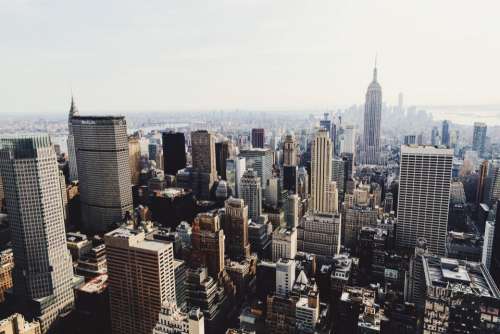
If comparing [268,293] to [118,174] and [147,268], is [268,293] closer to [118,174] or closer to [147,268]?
[147,268]

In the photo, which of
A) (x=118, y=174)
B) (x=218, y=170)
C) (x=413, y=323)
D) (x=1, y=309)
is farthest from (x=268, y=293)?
(x=218, y=170)

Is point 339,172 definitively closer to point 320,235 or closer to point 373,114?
point 320,235

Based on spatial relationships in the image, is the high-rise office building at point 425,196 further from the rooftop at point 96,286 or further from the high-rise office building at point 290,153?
the rooftop at point 96,286

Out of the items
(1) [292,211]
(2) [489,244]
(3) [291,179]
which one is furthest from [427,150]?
(3) [291,179]

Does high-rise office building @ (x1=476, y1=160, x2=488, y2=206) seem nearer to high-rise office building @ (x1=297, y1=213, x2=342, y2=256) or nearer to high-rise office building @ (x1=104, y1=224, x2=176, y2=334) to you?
high-rise office building @ (x1=297, y1=213, x2=342, y2=256)

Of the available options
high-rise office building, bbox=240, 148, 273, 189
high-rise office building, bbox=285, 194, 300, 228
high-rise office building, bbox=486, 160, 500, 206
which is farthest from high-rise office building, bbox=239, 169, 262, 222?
high-rise office building, bbox=486, 160, 500, 206

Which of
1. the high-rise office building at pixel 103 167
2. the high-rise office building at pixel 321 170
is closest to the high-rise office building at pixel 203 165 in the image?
the high-rise office building at pixel 103 167
